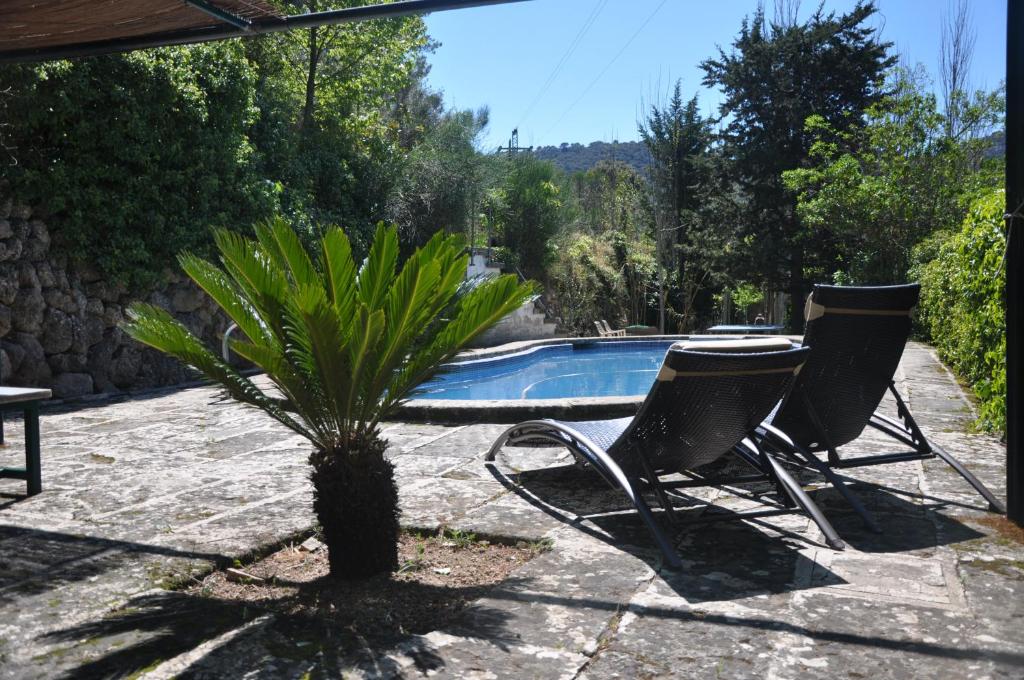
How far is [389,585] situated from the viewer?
3.05m

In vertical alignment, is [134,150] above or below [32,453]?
above

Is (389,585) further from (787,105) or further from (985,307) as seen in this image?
(787,105)

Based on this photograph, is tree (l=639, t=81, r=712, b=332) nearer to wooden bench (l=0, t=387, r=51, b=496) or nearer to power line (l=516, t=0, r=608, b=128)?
power line (l=516, t=0, r=608, b=128)

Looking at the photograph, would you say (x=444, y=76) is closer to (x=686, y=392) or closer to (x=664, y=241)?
(x=664, y=241)

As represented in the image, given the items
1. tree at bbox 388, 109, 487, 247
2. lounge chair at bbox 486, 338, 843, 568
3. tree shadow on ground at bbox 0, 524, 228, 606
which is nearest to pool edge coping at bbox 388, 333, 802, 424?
lounge chair at bbox 486, 338, 843, 568

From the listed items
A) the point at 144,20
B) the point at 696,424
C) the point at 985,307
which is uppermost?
the point at 144,20

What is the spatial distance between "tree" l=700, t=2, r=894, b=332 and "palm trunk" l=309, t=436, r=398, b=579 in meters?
21.3

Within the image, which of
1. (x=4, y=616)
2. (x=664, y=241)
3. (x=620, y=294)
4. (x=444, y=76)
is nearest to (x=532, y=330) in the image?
(x=620, y=294)

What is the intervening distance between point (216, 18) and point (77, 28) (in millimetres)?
968

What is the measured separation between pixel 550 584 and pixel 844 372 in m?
1.95

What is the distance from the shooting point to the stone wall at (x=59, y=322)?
323 inches

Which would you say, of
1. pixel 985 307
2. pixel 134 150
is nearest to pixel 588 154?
pixel 134 150

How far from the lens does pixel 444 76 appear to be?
33844 mm

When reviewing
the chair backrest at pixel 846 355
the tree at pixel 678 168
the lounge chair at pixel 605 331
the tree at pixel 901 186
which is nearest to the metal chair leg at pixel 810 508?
the chair backrest at pixel 846 355
